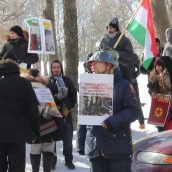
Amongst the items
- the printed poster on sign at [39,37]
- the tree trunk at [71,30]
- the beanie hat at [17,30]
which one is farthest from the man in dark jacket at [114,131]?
the tree trunk at [71,30]

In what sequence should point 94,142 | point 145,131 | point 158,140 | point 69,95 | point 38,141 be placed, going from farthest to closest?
point 145,131
point 69,95
point 38,141
point 158,140
point 94,142

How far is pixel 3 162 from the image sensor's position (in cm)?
436

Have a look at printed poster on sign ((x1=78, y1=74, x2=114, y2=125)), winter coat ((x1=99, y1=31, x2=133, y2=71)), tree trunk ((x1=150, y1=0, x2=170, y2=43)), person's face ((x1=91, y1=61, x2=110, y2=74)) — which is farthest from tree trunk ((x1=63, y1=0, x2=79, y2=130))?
printed poster on sign ((x1=78, y1=74, x2=114, y2=125))

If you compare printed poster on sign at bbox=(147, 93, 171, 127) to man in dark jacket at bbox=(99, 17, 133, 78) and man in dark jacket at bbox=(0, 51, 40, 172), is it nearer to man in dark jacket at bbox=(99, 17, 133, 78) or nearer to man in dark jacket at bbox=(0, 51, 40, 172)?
man in dark jacket at bbox=(99, 17, 133, 78)

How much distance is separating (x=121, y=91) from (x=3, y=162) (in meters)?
1.96

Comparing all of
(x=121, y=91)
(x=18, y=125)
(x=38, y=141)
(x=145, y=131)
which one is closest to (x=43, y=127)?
(x=38, y=141)

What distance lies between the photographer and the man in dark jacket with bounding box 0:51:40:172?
13.9 feet

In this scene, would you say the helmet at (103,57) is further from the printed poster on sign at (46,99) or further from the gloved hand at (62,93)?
the gloved hand at (62,93)

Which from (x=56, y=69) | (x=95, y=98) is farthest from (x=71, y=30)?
(x=95, y=98)

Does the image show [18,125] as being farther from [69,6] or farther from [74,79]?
[69,6]

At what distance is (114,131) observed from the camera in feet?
10.9

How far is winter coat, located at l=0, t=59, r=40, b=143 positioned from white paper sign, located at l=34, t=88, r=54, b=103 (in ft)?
2.18

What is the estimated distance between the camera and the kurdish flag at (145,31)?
6004mm

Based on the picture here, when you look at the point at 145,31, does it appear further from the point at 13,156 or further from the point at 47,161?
the point at 13,156
